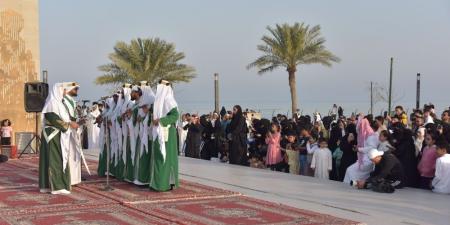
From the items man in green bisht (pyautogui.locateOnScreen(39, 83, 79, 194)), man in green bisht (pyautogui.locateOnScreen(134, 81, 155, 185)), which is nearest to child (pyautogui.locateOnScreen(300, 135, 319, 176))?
man in green bisht (pyautogui.locateOnScreen(134, 81, 155, 185))

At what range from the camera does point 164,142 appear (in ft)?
25.3

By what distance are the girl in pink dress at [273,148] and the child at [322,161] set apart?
1.10 metres

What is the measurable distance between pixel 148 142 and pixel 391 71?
19508 millimetres

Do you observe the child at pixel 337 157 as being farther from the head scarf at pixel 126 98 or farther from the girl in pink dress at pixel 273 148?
the head scarf at pixel 126 98

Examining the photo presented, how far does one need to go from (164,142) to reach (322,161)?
2951 mm

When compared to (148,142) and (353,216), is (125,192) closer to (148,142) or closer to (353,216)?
(148,142)

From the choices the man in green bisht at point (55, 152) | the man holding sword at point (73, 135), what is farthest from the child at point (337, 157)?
the man in green bisht at point (55, 152)

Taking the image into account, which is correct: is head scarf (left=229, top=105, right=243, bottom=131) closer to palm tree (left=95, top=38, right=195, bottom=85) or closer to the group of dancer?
the group of dancer

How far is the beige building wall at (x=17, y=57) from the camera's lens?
1576 cm

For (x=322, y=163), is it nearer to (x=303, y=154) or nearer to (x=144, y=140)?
(x=303, y=154)

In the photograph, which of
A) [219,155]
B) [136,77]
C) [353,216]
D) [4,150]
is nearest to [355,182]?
[353,216]

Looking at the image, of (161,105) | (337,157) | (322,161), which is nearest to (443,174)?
(322,161)

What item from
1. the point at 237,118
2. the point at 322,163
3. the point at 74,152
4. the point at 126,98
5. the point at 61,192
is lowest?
the point at 61,192

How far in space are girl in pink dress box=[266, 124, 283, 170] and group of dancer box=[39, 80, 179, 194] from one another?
2.92m
